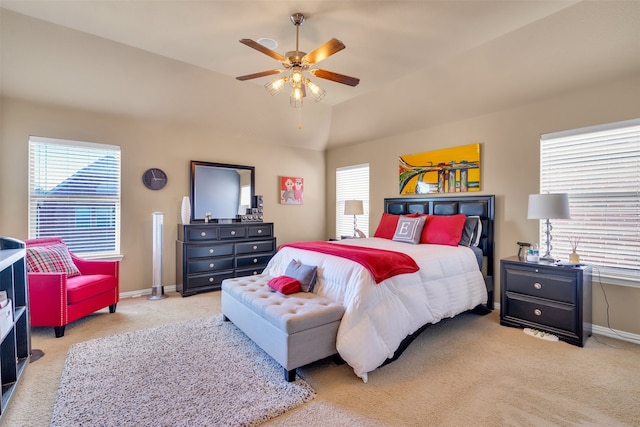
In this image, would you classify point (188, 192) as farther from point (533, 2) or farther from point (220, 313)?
point (533, 2)

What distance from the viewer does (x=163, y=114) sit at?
14.7ft

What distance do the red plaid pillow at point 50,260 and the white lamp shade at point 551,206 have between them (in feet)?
17.0

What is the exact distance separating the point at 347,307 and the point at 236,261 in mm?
2887

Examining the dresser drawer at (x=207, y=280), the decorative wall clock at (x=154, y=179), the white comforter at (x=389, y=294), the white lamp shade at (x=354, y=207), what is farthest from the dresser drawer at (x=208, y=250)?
the white lamp shade at (x=354, y=207)

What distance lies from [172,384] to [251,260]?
2857mm

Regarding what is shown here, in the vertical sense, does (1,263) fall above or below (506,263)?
above

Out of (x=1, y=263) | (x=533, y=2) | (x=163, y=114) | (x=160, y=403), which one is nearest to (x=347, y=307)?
(x=160, y=403)

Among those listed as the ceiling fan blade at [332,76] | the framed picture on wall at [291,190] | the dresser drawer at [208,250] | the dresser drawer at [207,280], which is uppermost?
the ceiling fan blade at [332,76]

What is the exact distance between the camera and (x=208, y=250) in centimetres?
457

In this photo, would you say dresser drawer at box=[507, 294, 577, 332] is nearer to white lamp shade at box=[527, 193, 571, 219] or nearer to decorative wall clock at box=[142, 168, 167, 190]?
white lamp shade at box=[527, 193, 571, 219]

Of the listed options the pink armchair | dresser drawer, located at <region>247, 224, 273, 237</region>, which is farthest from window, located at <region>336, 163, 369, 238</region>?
the pink armchair

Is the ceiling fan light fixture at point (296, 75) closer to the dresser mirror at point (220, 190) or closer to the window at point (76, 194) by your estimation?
the dresser mirror at point (220, 190)

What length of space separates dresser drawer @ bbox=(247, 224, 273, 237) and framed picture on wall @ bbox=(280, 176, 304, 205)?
2.92 ft

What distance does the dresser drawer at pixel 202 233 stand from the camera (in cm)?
446
